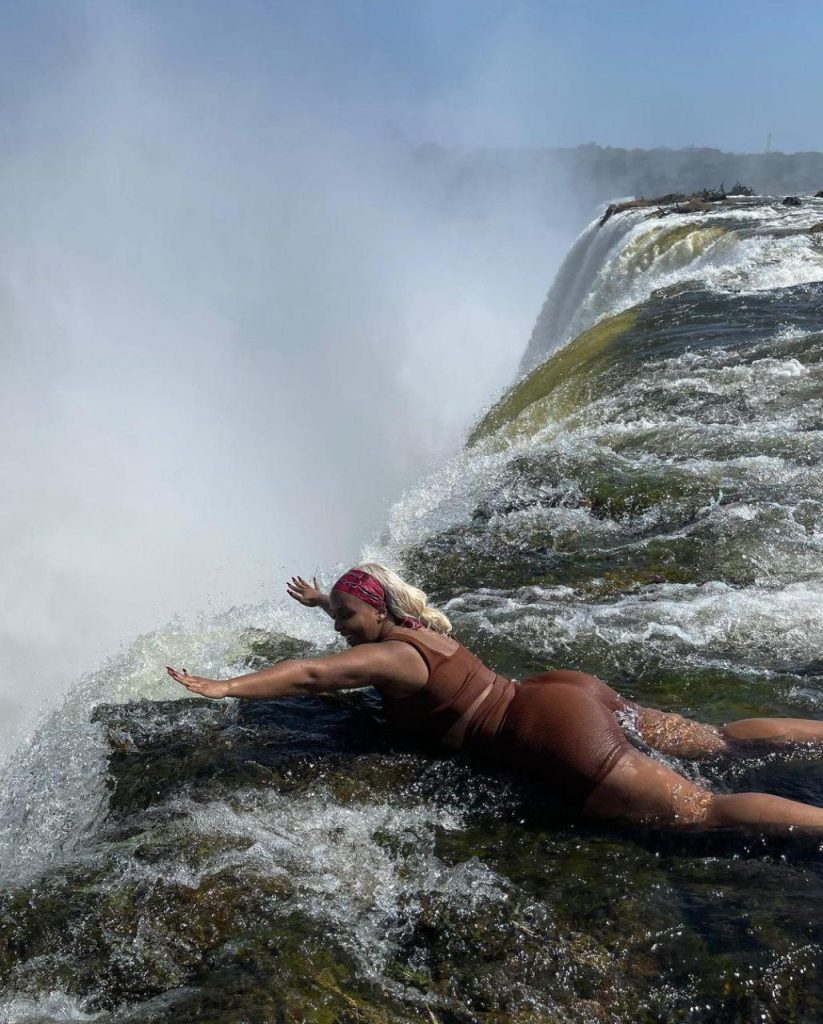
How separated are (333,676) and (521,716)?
85cm

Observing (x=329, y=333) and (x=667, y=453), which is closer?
(x=667, y=453)

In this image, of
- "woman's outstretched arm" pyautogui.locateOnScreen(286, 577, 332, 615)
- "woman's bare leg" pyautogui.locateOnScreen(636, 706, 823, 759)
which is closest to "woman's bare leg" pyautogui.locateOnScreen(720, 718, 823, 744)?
"woman's bare leg" pyautogui.locateOnScreen(636, 706, 823, 759)

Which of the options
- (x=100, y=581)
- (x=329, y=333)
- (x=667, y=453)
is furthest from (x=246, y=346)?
(x=667, y=453)

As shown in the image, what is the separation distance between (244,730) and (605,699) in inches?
75.8

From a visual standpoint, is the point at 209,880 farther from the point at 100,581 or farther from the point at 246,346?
the point at 246,346

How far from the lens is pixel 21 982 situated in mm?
2887

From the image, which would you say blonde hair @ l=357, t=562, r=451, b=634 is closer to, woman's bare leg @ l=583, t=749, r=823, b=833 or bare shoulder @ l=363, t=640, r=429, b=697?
bare shoulder @ l=363, t=640, r=429, b=697

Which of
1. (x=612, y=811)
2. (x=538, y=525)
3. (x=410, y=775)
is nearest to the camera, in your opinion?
(x=612, y=811)

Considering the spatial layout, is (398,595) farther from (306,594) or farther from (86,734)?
(86,734)

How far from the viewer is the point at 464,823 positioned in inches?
150

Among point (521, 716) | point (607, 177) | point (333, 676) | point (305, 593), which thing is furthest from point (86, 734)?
point (607, 177)

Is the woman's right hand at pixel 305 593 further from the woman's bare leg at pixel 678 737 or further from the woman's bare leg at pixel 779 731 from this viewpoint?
the woman's bare leg at pixel 779 731

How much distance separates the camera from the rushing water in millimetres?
2854

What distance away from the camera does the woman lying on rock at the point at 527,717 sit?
11.9ft
